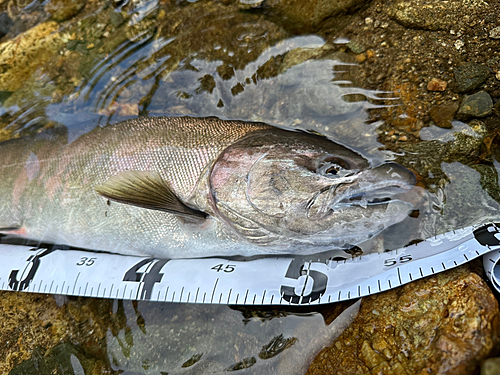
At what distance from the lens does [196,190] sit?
241 centimetres

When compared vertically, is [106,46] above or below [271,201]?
above

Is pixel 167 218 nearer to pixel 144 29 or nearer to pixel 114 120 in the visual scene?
pixel 114 120

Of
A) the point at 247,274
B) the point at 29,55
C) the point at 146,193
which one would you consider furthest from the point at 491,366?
the point at 29,55

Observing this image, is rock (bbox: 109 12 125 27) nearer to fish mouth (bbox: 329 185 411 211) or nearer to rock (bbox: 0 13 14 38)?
rock (bbox: 0 13 14 38)

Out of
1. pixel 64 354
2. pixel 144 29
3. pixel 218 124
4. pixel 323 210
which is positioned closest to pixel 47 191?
pixel 64 354

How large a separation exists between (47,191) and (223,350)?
2.00 meters

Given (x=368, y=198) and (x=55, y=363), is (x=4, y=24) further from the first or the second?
(x=368, y=198)

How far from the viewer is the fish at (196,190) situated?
7.38ft

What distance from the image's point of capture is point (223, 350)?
8.18 feet

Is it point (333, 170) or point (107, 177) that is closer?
point (333, 170)

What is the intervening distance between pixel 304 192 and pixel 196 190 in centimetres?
82

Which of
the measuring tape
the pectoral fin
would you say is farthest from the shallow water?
the pectoral fin

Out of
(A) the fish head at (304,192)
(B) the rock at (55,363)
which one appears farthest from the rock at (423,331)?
(B) the rock at (55,363)

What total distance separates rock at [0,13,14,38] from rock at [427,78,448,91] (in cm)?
458
